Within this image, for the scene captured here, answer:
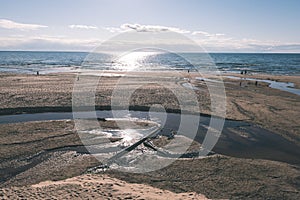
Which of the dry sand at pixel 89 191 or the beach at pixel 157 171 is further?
the beach at pixel 157 171

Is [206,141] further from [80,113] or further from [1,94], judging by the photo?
[1,94]

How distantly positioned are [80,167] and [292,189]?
905 centimetres

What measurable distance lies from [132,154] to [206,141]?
4.74 m

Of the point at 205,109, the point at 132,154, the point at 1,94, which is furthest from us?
the point at 1,94

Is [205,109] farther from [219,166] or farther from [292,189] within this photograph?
[292,189]

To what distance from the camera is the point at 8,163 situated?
11805 millimetres

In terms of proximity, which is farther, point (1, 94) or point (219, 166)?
point (1, 94)

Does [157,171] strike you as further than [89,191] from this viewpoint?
Yes

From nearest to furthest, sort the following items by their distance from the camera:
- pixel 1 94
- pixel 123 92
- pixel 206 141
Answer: pixel 206 141, pixel 1 94, pixel 123 92

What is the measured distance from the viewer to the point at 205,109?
22250 mm

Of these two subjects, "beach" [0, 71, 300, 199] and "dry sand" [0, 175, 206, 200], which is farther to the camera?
"beach" [0, 71, 300, 199]

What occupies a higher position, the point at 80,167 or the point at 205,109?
the point at 205,109

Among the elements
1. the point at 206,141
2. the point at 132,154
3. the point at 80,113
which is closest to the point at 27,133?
the point at 80,113

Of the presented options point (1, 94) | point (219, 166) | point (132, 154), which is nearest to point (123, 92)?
point (1, 94)
